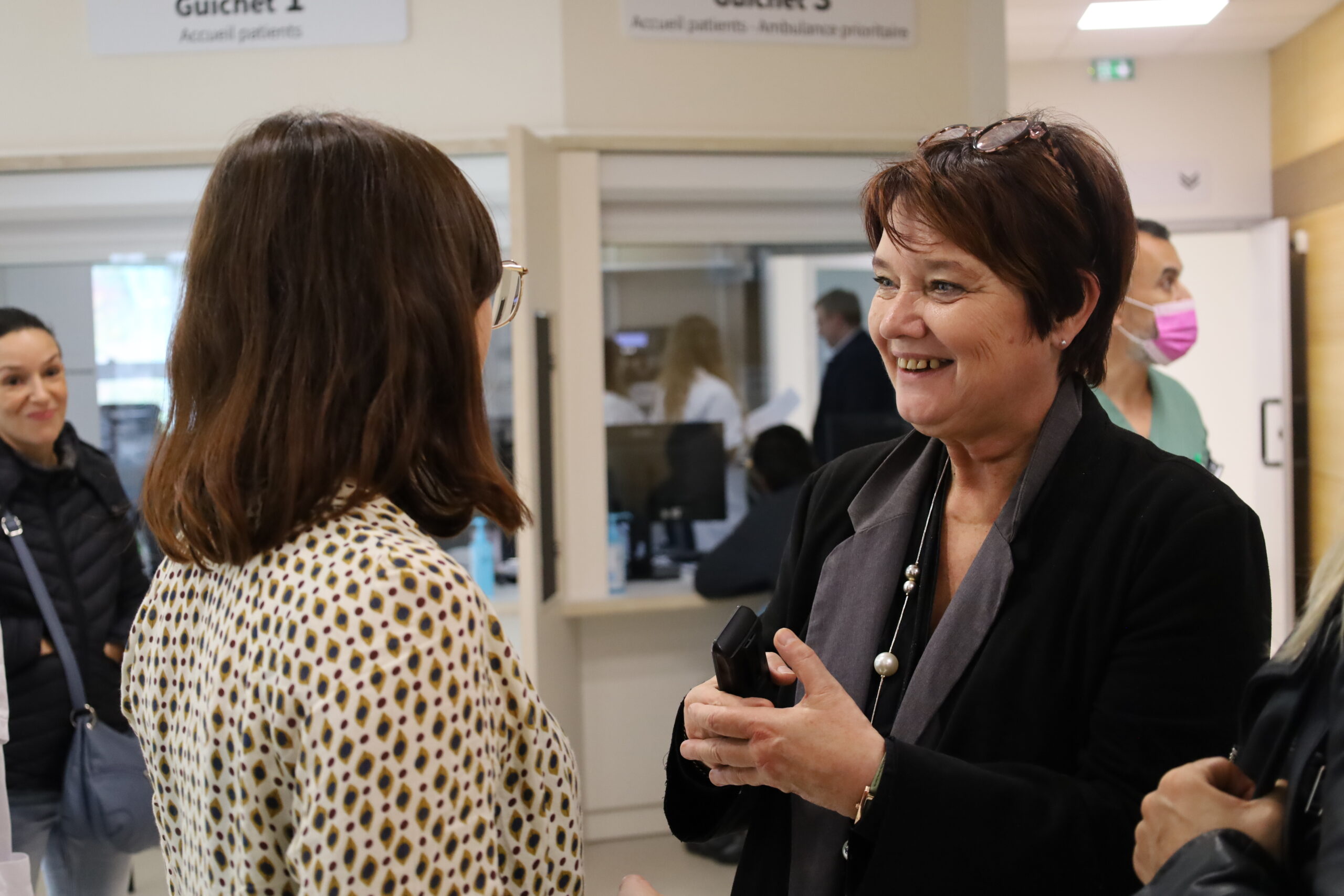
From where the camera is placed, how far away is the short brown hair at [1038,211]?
3.99 ft

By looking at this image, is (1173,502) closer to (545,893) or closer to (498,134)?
(545,893)

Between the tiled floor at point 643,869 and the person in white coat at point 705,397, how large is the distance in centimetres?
116

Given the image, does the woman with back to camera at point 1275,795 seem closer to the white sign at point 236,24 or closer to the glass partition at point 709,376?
the glass partition at point 709,376

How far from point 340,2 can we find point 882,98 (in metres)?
1.94

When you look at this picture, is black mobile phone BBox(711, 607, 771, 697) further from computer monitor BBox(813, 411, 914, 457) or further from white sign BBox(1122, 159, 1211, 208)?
→ white sign BBox(1122, 159, 1211, 208)

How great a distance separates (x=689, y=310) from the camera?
418cm

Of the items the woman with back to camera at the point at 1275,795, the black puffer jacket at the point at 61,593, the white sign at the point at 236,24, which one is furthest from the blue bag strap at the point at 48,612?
the woman with back to camera at the point at 1275,795

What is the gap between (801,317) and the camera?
4273 mm

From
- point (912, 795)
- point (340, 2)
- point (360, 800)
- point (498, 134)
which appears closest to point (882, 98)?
point (498, 134)

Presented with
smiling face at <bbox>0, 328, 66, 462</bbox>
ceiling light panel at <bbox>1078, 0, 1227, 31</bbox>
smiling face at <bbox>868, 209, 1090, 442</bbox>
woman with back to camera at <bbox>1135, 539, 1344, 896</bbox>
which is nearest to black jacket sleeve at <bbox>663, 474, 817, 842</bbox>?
smiling face at <bbox>868, 209, 1090, 442</bbox>

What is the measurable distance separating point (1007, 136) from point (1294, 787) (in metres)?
0.77

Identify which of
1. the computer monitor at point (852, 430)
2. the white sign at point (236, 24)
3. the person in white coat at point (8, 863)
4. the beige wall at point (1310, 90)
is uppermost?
the beige wall at point (1310, 90)

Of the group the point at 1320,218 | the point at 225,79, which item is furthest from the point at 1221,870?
the point at 1320,218

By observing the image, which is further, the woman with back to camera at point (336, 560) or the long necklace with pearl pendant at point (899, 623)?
the long necklace with pearl pendant at point (899, 623)
